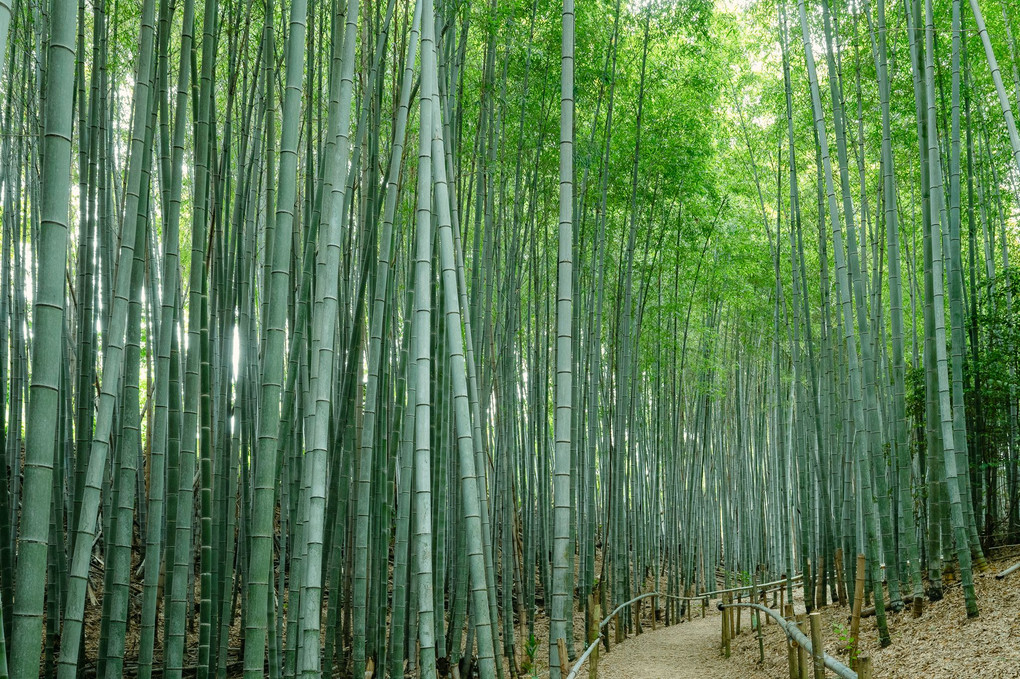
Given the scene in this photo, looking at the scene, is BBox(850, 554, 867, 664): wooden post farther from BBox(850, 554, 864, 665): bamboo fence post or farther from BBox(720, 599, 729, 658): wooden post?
BBox(720, 599, 729, 658): wooden post

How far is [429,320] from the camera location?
2.40 m

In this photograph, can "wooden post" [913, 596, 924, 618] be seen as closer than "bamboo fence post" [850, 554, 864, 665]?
No

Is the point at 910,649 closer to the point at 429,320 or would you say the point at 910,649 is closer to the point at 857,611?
the point at 857,611

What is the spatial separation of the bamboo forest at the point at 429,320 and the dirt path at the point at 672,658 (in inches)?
3.4

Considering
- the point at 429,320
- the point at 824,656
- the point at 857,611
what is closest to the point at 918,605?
the point at 857,611

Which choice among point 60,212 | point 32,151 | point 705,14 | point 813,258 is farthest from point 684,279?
point 60,212

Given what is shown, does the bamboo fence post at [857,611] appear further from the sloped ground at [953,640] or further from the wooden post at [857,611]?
the sloped ground at [953,640]

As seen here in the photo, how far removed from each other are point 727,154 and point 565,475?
7.30 metres

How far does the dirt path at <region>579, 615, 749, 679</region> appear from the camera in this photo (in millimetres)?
5464

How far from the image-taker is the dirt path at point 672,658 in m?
5.46

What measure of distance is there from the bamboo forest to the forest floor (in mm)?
34

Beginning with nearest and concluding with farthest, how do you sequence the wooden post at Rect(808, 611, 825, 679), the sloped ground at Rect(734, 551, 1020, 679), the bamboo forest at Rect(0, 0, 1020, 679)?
the bamboo forest at Rect(0, 0, 1020, 679)
the wooden post at Rect(808, 611, 825, 679)
the sloped ground at Rect(734, 551, 1020, 679)

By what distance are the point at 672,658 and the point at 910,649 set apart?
2583 mm

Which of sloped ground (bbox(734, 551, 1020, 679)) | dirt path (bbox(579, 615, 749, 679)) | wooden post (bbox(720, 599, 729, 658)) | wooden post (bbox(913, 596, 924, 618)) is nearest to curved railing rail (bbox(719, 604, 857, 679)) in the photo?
sloped ground (bbox(734, 551, 1020, 679))
